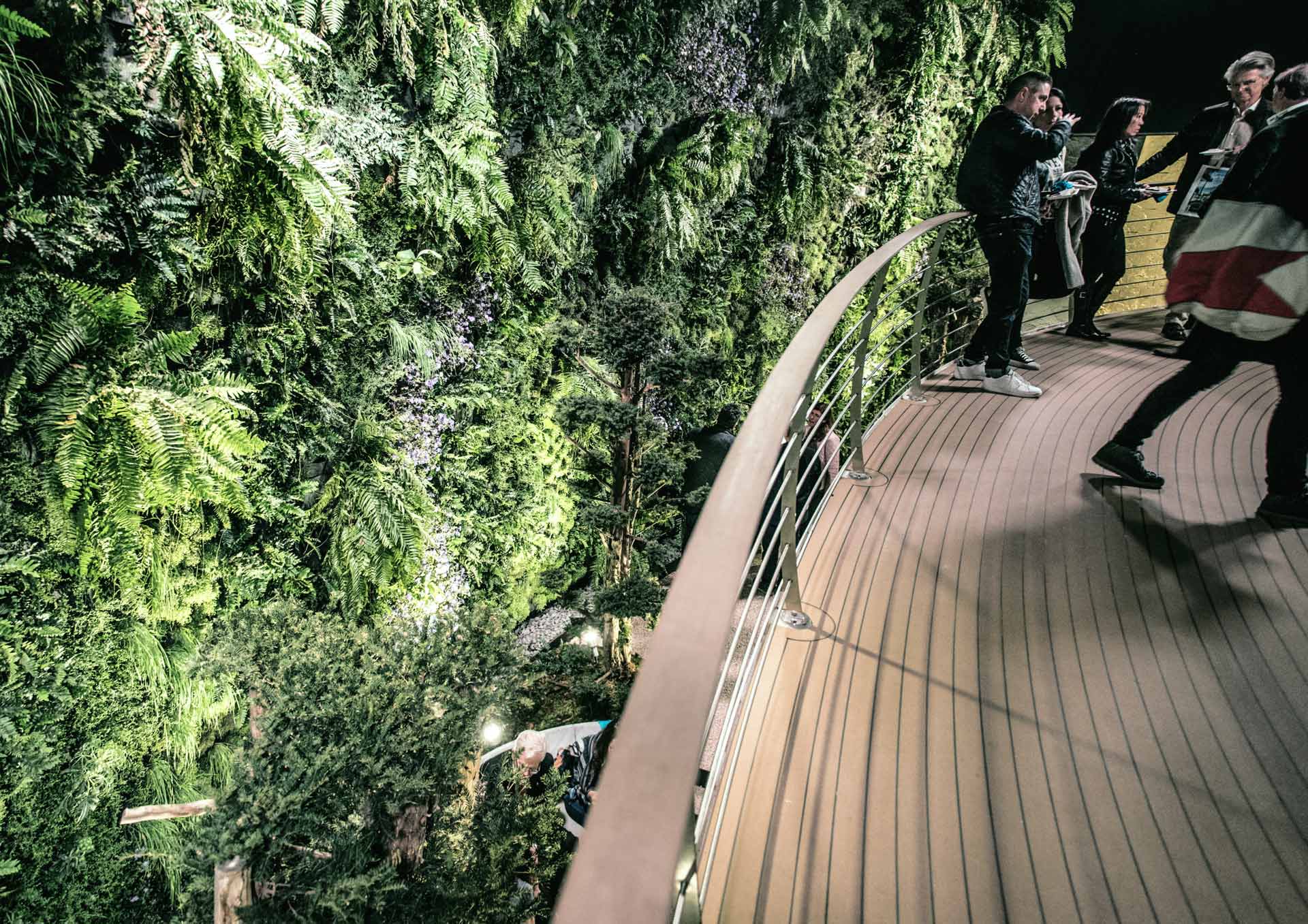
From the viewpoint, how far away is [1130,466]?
268 centimetres

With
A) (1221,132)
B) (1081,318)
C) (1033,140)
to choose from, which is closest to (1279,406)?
(1033,140)

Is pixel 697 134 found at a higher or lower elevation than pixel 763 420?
higher

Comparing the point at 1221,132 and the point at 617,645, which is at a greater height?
the point at 1221,132

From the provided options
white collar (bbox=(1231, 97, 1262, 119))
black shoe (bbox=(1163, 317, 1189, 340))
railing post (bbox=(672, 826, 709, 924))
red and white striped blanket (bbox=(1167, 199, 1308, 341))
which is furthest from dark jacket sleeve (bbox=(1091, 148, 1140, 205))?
railing post (bbox=(672, 826, 709, 924))

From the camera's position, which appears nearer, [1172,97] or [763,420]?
[763,420]

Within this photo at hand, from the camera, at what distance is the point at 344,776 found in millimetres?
3199

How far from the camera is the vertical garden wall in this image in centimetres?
265

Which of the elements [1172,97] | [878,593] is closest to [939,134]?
[1172,97]

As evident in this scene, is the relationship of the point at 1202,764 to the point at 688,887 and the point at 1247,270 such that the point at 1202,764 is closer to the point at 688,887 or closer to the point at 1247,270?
the point at 688,887

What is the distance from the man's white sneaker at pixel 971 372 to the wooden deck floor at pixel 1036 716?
1.26 metres

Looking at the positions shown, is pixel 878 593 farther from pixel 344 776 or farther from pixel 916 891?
pixel 344 776

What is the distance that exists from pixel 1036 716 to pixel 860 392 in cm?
150

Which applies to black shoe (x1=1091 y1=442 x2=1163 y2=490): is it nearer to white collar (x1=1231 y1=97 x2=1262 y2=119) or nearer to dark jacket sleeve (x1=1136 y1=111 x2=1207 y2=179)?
white collar (x1=1231 y1=97 x2=1262 y2=119)

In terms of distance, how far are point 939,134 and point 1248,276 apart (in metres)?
6.07
